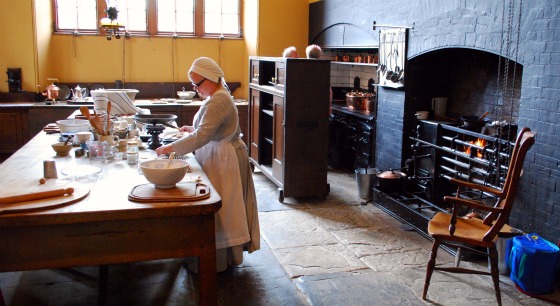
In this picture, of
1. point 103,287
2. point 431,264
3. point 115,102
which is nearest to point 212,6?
point 115,102

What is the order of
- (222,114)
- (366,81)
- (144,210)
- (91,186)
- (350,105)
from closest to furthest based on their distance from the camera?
(144,210) → (91,186) → (222,114) → (350,105) → (366,81)

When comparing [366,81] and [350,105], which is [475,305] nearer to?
[350,105]

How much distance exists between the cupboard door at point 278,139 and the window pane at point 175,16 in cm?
386

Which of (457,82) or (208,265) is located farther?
(457,82)

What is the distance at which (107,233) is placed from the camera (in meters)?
2.50

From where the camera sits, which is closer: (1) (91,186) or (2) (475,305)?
(1) (91,186)

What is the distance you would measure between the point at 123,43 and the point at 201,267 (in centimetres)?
726

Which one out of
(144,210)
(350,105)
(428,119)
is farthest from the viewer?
(350,105)

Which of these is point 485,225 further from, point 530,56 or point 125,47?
point 125,47

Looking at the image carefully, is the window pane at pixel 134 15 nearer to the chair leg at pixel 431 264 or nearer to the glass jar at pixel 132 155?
the glass jar at pixel 132 155

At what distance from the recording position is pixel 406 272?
167 inches

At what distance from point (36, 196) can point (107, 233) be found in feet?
1.37

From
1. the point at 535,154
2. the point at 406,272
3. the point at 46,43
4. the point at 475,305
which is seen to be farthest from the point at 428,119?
the point at 46,43

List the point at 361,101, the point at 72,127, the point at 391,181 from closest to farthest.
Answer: the point at 72,127 < the point at 391,181 < the point at 361,101
